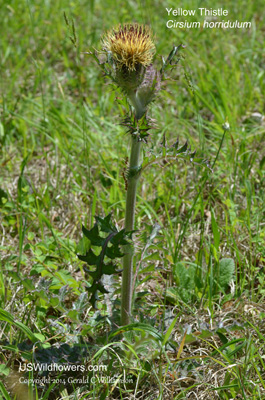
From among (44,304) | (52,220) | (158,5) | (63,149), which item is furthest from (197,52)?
(44,304)

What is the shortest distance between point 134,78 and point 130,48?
0.35 ft

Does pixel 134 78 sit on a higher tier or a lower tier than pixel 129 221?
higher

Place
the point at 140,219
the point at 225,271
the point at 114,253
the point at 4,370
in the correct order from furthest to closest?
the point at 140,219, the point at 225,271, the point at 4,370, the point at 114,253

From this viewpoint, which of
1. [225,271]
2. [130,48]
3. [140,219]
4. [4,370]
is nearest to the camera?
[130,48]

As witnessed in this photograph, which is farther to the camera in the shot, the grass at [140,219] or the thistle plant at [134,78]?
the grass at [140,219]

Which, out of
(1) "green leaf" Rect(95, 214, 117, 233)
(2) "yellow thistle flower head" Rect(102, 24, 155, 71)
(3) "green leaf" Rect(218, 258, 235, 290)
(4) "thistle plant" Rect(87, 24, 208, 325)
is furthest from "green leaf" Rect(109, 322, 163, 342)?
(2) "yellow thistle flower head" Rect(102, 24, 155, 71)

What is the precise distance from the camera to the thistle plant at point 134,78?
163 centimetres

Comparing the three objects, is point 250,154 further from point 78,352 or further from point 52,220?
point 78,352

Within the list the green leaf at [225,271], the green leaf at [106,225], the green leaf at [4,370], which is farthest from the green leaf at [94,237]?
the green leaf at [225,271]

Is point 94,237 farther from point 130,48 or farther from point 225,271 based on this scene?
point 225,271

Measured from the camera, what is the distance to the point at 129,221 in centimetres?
181

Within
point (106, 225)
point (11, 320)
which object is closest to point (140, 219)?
point (106, 225)

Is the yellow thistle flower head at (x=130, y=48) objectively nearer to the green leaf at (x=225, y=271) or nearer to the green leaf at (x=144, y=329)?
the green leaf at (x=144, y=329)

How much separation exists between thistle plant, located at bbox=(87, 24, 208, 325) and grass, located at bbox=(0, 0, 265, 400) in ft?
0.23
